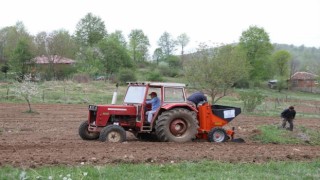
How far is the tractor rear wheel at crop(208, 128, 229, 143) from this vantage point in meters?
14.2

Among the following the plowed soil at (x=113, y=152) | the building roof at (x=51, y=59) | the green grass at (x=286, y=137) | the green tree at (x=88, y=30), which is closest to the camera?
the plowed soil at (x=113, y=152)

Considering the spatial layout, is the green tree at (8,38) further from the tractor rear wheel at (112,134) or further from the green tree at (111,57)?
the tractor rear wheel at (112,134)

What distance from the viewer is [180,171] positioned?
8.81 metres

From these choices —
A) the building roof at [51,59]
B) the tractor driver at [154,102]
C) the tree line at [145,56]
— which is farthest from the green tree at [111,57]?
the tractor driver at [154,102]

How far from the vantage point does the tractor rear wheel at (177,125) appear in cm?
1337

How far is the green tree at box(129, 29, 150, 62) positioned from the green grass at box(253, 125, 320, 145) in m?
74.5

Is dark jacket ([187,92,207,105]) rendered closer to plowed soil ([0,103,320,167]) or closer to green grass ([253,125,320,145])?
plowed soil ([0,103,320,167])

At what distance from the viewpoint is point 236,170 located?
917 centimetres

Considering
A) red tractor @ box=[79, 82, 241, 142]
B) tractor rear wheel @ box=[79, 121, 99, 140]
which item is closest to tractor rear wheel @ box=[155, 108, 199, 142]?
red tractor @ box=[79, 82, 241, 142]

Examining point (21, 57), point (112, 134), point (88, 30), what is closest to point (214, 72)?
point (112, 134)

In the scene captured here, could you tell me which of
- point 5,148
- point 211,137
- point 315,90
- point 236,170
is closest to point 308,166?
point 236,170

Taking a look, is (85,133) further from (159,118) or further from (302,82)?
(302,82)

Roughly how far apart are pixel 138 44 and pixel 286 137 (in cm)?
7674

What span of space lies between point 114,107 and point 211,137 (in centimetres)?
319
